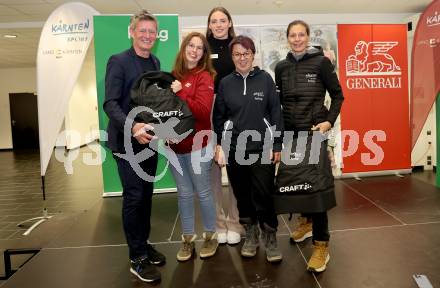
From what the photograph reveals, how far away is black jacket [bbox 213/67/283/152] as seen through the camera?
7.32ft

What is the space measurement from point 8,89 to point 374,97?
36.8ft

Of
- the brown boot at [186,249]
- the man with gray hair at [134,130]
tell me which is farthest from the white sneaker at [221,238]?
the man with gray hair at [134,130]

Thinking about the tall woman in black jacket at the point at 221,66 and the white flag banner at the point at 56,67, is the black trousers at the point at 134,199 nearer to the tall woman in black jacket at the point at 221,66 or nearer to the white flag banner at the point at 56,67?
the tall woman in black jacket at the point at 221,66

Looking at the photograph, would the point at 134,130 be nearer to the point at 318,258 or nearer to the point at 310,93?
the point at 310,93

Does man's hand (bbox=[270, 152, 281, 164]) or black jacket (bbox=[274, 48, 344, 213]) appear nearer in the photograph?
black jacket (bbox=[274, 48, 344, 213])

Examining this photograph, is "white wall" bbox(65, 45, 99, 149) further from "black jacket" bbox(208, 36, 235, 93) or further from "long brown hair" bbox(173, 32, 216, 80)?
"long brown hair" bbox(173, 32, 216, 80)

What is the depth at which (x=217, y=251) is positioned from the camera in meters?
2.58

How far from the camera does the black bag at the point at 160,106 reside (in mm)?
2035

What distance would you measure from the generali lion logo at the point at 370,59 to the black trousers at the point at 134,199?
3.33 metres

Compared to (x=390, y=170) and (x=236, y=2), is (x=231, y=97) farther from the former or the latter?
(x=236, y=2)

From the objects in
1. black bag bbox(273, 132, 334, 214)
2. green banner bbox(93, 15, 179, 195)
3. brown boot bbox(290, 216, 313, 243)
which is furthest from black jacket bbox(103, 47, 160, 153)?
green banner bbox(93, 15, 179, 195)

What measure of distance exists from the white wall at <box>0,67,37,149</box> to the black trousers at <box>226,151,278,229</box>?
37.1 ft

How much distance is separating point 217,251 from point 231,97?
109 cm

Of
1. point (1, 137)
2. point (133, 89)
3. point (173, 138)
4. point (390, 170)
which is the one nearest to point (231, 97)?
point (173, 138)
